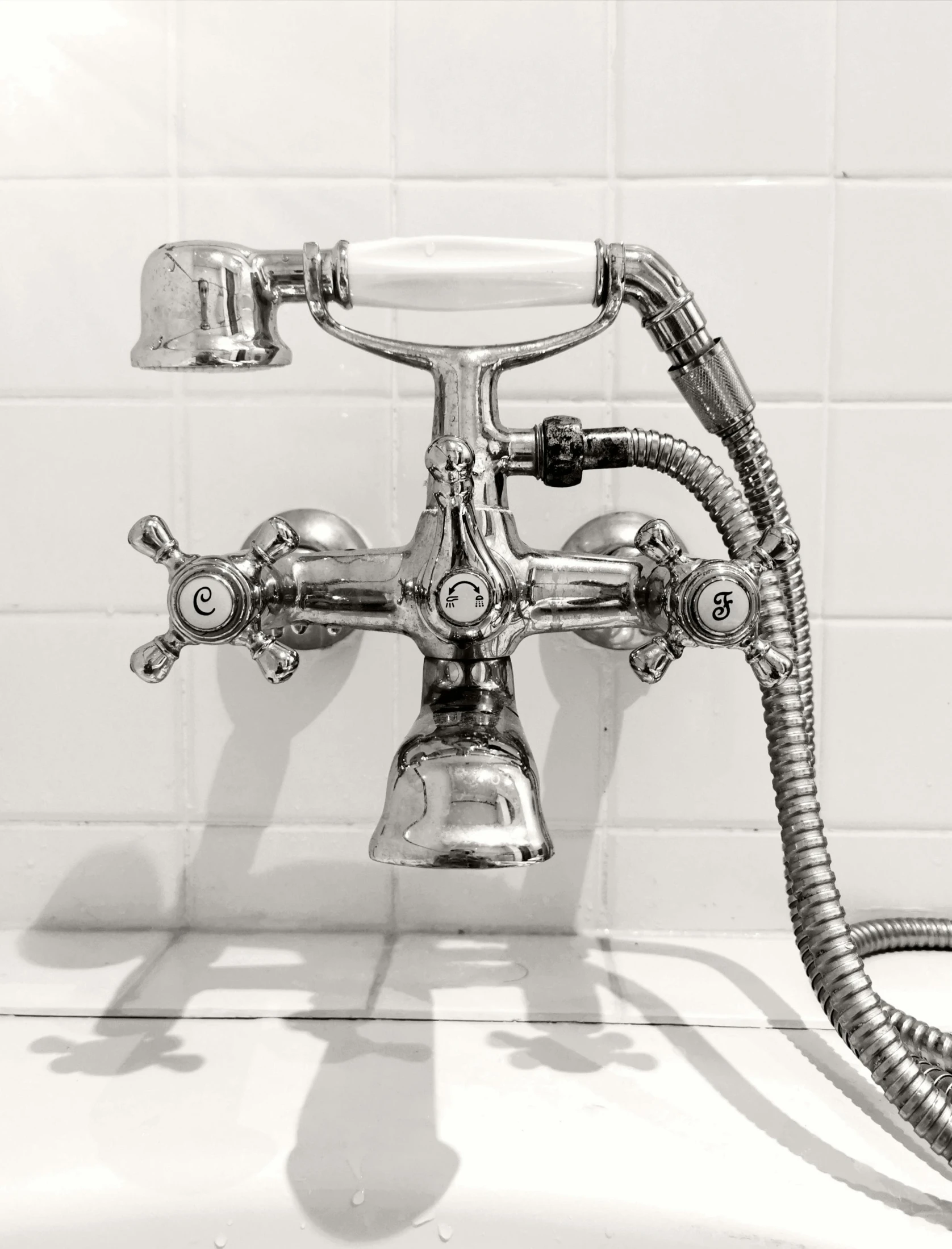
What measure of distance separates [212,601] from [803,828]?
29cm

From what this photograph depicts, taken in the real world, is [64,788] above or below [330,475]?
below

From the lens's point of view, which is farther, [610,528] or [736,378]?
[610,528]

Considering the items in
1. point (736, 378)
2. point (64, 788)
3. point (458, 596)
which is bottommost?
point (64, 788)

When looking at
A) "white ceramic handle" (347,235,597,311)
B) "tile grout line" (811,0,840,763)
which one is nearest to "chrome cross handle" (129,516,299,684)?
"white ceramic handle" (347,235,597,311)

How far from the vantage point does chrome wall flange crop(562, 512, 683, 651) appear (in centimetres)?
62

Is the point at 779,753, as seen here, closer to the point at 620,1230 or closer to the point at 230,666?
the point at 620,1230

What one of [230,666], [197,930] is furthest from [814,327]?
[197,930]

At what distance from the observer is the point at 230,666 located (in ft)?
2.13

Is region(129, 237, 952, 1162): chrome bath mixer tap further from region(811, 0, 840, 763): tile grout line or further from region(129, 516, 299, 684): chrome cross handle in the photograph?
region(811, 0, 840, 763): tile grout line

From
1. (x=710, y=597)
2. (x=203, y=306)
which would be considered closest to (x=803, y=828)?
(x=710, y=597)

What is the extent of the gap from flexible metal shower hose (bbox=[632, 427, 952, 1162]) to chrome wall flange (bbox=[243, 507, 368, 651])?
0.20 metres

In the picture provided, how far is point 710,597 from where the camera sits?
0.44m

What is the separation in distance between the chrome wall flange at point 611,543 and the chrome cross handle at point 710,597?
0.11 meters

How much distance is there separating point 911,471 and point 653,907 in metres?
0.31
